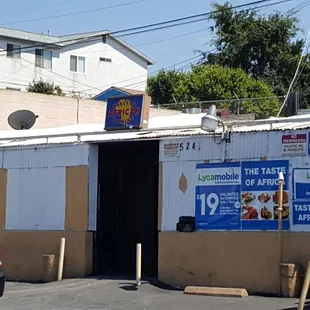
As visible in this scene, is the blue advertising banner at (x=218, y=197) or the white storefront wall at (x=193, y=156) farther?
the blue advertising banner at (x=218, y=197)

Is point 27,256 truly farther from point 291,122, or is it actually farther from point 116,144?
point 291,122

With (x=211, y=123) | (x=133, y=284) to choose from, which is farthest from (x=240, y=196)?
(x=133, y=284)

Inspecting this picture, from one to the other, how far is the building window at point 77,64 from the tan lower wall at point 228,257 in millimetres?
41617

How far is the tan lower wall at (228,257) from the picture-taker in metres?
14.3

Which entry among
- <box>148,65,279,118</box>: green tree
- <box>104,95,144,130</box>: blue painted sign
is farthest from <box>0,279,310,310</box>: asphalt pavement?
<box>148,65,279,118</box>: green tree

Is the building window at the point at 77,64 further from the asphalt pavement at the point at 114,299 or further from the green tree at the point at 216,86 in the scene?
the asphalt pavement at the point at 114,299

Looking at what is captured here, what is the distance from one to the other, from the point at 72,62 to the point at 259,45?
45.5ft

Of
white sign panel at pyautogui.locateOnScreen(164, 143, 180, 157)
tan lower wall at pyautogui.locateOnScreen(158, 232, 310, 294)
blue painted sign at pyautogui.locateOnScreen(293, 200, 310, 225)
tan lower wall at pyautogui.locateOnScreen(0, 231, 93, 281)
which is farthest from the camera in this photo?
tan lower wall at pyautogui.locateOnScreen(0, 231, 93, 281)

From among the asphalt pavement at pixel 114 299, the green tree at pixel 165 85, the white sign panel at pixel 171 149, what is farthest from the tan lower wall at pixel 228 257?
the green tree at pixel 165 85

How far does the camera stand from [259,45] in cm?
5288

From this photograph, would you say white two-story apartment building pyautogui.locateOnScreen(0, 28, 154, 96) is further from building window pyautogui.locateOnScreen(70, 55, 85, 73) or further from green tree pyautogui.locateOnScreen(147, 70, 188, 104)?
green tree pyautogui.locateOnScreen(147, 70, 188, 104)

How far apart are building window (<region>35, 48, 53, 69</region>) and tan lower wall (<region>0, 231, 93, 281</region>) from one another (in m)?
36.2

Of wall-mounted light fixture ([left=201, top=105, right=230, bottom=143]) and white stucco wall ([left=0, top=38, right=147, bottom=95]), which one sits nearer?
wall-mounted light fixture ([left=201, top=105, right=230, bottom=143])

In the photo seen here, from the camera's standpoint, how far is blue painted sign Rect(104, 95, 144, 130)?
685 inches
